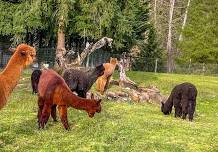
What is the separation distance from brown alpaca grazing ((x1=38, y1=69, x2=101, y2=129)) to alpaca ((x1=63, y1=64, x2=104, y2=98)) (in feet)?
14.2

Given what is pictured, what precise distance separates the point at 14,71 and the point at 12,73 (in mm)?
73

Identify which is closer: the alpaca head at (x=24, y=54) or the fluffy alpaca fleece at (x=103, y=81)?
the alpaca head at (x=24, y=54)

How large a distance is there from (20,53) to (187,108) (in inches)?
322

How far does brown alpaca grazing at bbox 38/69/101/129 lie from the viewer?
576 inches

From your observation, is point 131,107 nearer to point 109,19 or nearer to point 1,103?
point 1,103

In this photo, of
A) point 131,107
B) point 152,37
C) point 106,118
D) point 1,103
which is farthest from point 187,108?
point 152,37

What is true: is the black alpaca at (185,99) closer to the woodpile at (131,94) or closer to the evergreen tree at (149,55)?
the woodpile at (131,94)

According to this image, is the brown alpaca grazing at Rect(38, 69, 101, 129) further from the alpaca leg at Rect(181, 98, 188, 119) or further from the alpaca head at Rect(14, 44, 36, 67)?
the alpaca leg at Rect(181, 98, 188, 119)

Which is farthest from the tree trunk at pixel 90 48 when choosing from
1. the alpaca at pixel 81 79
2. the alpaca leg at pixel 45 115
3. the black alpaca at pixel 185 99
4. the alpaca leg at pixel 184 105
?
the alpaca leg at pixel 45 115

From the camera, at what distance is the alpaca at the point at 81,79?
19.6 metres

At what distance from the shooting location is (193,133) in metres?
16.0

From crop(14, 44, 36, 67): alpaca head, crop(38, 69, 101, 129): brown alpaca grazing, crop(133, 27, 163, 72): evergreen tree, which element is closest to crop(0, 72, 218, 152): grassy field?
crop(38, 69, 101, 129): brown alpaca grazing

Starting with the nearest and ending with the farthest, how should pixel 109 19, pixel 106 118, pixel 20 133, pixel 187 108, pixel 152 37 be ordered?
1. pixel 20 133
2. pixel 106 118
3. pixel 187 108
4. pixel 109 19
5. pixel 152 37

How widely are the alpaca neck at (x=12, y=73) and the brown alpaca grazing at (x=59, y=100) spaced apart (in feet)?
4.58
